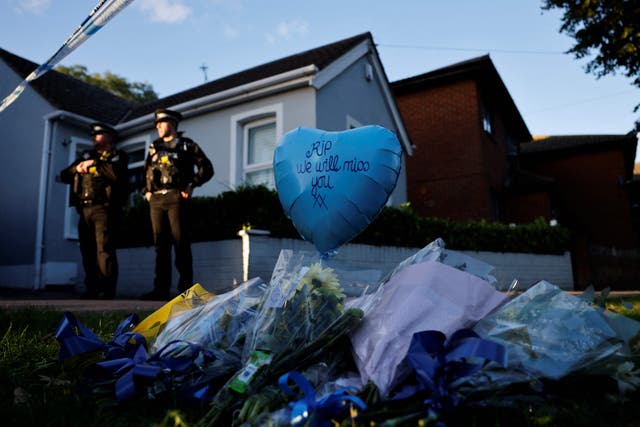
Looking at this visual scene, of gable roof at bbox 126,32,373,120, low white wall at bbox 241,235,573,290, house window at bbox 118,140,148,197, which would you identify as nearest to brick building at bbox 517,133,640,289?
low white wall at bbox 241,235,573,290

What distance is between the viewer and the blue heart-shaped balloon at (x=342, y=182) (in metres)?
2.60

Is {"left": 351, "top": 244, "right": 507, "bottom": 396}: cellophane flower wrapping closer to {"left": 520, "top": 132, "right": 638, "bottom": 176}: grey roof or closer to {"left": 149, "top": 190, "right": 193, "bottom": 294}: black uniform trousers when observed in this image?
{"left": 149, "top": 190, "right": 193, "bottom": 294}: black uniform trousers

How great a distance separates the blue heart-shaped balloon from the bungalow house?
6.35m

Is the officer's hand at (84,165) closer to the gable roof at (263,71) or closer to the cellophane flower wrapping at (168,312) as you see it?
the cellophane flower wrapping at (168,312)

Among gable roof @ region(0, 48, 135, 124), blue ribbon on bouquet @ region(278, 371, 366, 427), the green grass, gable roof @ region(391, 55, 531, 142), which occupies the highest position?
gable roof @ region(391, 55, 531, 142)

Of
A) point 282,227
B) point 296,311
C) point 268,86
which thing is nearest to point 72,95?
point 268,86

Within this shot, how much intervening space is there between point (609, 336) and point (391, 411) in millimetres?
860

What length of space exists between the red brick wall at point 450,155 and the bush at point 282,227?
126 inches

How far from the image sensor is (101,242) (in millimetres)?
5695

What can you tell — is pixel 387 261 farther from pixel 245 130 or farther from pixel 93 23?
pixel 93 23

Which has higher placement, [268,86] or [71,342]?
[268,86]

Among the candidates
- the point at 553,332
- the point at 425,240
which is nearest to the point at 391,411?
the point at 553,332

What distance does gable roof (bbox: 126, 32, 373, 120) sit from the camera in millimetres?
10320

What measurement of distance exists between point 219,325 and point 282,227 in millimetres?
4872
